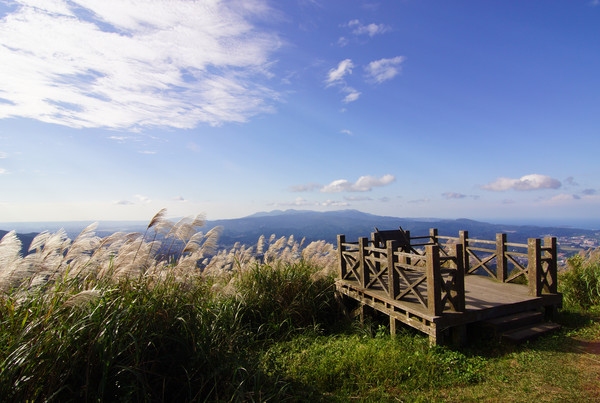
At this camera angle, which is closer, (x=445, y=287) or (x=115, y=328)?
(x=115, y=328)

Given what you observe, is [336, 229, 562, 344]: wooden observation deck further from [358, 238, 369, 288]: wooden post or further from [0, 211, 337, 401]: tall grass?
[0, 211, 337, 401]: tall grass

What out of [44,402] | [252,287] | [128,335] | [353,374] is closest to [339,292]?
[252,287]

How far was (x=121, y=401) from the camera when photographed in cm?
297

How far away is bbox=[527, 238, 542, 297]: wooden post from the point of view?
6246 millimetres

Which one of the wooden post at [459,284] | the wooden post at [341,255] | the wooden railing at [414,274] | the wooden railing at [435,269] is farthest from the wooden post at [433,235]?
the wooden post at [459,284]

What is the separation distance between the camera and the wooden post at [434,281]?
527 cm

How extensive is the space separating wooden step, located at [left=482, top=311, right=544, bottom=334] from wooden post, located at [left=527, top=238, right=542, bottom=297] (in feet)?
1.56

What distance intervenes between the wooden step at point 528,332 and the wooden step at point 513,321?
8 centimetres

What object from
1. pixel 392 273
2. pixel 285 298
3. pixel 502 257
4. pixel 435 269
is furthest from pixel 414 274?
pixel 285 298

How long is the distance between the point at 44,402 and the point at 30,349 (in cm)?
49

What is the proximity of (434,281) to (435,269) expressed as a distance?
0.22m

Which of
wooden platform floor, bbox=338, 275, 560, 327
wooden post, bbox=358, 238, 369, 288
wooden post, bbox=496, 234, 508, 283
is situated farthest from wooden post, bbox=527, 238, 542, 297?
wooden post, bbox=358, 238, 369, 288

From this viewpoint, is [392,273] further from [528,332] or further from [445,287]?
[528,332]

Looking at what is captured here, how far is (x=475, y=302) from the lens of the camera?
20.2ft
